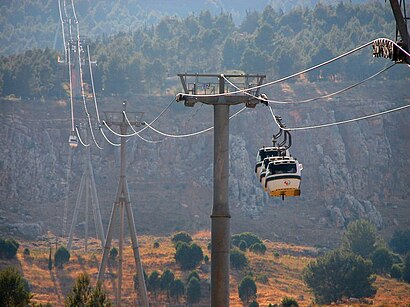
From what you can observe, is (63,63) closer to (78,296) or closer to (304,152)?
(304,152)

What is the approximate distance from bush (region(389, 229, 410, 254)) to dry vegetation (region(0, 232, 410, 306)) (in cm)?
1563

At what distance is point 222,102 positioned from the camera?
2883 cm

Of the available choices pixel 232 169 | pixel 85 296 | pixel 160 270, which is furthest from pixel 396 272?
pixel 85 296

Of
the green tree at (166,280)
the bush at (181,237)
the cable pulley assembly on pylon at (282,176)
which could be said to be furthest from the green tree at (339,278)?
the cable pulley assembly on pylon at (282,176)

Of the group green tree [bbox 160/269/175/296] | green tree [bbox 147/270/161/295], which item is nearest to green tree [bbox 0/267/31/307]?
green tree [bbox 160/269/175/296]

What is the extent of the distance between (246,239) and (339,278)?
2097cm

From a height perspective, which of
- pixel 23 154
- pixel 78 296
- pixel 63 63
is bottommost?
pixel 78 296

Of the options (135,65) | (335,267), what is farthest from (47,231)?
(135,65)

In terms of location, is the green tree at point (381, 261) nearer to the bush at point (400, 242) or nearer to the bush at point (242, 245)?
the bush at point (242, 245)

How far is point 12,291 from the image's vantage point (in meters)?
68.8

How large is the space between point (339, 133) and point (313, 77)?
2252cm

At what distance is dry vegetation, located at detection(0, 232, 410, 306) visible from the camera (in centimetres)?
9225

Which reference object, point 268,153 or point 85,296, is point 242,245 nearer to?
point 85,296

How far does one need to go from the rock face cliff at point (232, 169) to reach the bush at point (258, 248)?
12.9 m
